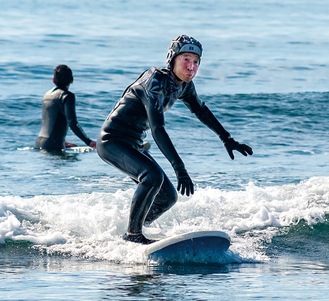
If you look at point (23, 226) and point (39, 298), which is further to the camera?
point (23, 226)

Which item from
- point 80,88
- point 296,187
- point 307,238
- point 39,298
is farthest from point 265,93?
point 39,298

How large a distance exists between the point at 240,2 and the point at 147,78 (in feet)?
143

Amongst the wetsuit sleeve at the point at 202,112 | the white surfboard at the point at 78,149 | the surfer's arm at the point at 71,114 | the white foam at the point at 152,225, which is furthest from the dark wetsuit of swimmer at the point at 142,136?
the white surfboard at the point at 78,149

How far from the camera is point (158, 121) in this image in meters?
9.45

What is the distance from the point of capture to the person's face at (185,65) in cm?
970

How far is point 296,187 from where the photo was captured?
12.7 m

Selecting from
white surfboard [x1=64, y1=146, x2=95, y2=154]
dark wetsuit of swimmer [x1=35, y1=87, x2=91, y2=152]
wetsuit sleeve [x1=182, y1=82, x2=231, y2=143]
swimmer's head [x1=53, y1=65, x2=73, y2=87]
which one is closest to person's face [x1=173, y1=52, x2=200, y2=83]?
wetsuit sleeve [x1=182, y1=82, x2=231, y2=143]

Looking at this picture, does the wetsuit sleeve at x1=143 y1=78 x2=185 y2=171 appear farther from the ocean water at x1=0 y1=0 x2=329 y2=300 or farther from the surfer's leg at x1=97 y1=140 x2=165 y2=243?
the ocean water at x1=0 y1=0 x2=329 y2=300

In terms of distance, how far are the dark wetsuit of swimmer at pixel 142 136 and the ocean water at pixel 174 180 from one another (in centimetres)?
47

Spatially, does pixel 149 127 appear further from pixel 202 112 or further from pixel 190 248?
pixel 190 248

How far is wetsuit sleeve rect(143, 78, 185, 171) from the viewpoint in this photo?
9.40 m

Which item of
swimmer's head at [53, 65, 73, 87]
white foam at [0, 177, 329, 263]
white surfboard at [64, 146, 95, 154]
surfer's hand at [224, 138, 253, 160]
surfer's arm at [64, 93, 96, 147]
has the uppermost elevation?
swimmer's head at [53, 65, 73, 87]

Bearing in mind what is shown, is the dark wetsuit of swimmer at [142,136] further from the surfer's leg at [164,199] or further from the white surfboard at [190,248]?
the white surfboard at [190,248]

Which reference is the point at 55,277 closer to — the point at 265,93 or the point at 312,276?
the point at 312,276
